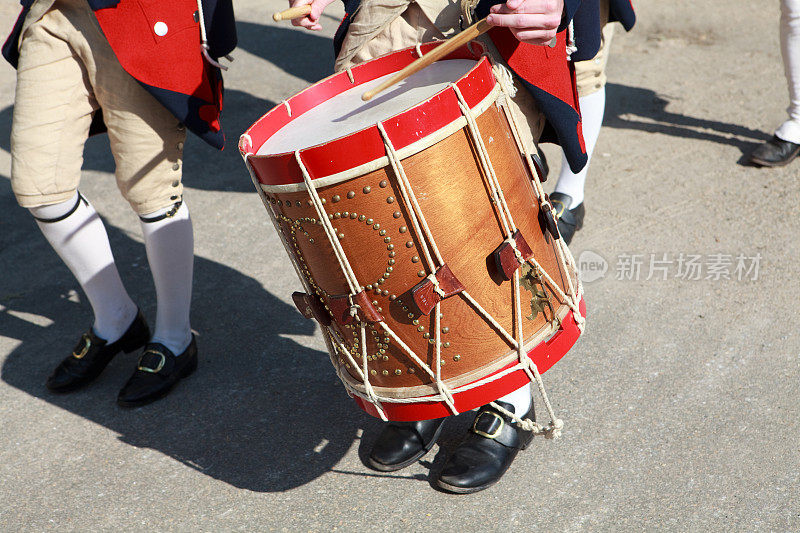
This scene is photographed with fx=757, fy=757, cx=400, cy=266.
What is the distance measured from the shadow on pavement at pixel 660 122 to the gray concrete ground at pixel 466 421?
0.05 ft

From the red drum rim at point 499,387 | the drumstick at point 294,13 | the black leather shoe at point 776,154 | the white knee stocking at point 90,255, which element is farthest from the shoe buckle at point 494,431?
the black leather shoe at point 776,154

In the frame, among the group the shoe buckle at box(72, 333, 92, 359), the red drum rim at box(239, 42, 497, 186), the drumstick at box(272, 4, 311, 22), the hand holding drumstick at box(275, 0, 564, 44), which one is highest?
the drumstick at box(272, 4, 311, 22)

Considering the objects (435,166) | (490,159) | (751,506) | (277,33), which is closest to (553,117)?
(490,159)

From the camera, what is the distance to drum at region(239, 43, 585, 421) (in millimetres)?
1413

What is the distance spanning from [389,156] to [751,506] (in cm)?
118

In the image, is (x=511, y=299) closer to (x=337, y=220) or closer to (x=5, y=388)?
(x=337, y=220)

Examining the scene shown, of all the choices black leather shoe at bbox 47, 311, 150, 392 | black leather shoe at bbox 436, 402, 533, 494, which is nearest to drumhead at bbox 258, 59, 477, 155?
black leather shoe at bbox 436, 402, 533, 494

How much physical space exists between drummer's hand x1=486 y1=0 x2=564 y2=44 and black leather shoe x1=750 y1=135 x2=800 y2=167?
1983 millimetres

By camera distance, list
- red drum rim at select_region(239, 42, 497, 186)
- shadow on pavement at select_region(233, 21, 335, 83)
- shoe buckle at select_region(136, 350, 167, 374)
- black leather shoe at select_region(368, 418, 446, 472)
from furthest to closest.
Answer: shadow on pavement at select_region(233, 21, 335, 83)
shoe buckle at select_region(136, 350, 167, 374)
black leather shoe at select_region(368, 418, 446, 472)
red drum rim at select_region(239, 42, 497, 186)

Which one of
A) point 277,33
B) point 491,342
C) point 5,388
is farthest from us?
point 277,33

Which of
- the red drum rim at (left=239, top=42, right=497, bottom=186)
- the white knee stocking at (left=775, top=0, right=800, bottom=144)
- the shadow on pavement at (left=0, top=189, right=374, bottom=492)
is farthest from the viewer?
the white knee stocking at (left=775, top=0, right=800, bottom=144)

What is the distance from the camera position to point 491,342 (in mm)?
1597

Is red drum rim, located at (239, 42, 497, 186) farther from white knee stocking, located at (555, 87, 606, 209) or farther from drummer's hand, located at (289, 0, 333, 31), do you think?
white knee stocking, located at (555, 87, 606, 209)

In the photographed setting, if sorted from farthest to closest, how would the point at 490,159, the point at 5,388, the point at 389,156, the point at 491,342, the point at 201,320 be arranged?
the point at 201,320
the point at 5,388
the point at 491,342
the point at 490,159
the point at 389,156
